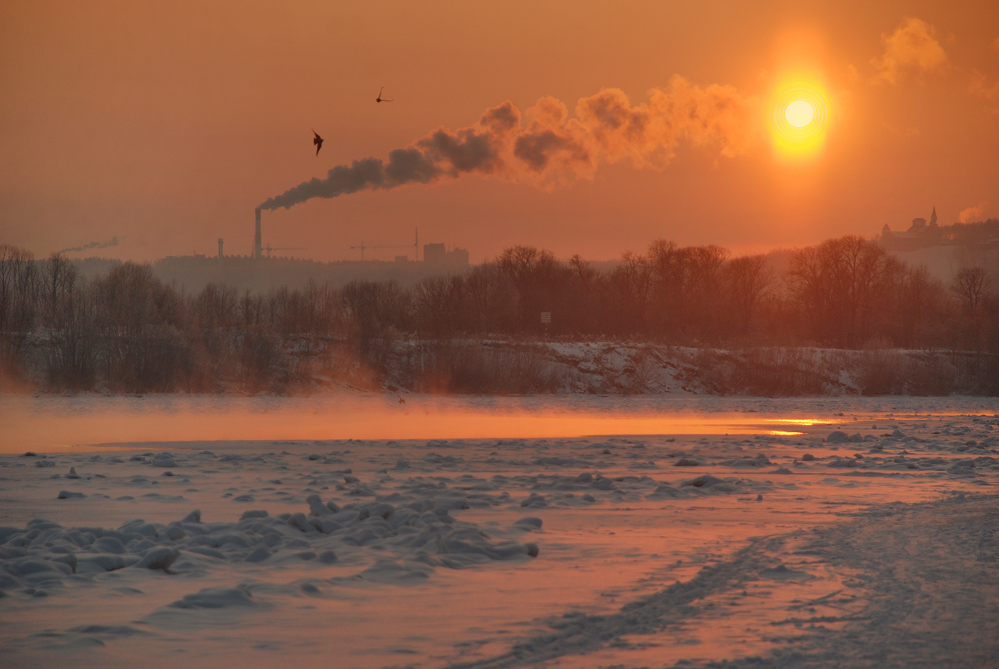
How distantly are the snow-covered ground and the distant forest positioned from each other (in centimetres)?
2761

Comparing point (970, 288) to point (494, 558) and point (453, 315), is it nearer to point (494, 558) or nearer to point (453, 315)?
point (453, 315)

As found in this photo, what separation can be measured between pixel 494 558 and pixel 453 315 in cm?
7079

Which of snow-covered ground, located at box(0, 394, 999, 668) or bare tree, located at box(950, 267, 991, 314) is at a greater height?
bare tree, located at box(950, 267, 991, 314)

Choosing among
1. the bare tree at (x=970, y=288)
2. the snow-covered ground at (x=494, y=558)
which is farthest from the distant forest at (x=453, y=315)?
the snow-covered ground at (x=494, y=558)

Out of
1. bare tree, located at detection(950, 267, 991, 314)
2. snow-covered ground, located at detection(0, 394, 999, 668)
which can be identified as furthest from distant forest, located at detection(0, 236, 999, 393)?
snow-covered ground, located at detection(0, 394, 999, 668)

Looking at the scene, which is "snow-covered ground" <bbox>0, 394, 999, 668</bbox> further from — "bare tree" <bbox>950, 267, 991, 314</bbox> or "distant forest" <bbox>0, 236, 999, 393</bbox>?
"bare tree" <bbox>950, 267, 991, 314</bbox>

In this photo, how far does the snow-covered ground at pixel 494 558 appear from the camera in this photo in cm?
502

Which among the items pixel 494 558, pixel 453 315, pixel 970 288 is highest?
pixel 970 288

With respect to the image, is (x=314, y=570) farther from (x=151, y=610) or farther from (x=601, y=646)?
(x=601, y=646)

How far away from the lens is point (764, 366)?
4866 centimetres

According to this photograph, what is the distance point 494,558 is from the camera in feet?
23.9

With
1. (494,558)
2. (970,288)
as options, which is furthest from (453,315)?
(494,558)

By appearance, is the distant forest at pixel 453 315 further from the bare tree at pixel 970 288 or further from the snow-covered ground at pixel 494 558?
the snow-covered ground at pixel 494 558

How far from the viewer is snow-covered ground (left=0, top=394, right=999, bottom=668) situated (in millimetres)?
5020
